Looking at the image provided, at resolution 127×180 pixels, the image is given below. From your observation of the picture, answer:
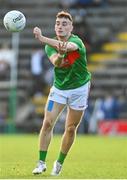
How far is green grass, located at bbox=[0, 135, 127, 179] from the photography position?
1388cm

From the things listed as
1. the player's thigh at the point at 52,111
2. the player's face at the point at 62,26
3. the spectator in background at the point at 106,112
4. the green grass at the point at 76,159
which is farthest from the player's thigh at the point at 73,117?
the spectator in background at the point at 106,112

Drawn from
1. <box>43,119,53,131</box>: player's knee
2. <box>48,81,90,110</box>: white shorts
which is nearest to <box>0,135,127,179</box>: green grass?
<box>43,119,53,131</box>: player's knee

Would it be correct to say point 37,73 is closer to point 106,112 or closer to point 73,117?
point 106,112

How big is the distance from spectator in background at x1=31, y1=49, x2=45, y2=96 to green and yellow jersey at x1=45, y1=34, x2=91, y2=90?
1891cm

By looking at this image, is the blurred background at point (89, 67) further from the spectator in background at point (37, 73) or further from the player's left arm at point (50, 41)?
the player's left arm at point (50, 41)

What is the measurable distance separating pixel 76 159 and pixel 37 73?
14.3 meters

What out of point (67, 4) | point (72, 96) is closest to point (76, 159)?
point (72, 96)

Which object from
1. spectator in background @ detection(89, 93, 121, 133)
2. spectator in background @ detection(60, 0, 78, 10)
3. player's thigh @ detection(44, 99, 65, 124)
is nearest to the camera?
player's thigh @ detection(44, 99, 65, 124)

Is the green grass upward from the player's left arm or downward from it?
downward

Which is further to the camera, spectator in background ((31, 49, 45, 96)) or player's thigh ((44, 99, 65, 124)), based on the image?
spectator in background ((31, 49, 45, 96))

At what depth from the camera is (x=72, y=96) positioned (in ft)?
45.4

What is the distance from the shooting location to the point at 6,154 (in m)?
20.5

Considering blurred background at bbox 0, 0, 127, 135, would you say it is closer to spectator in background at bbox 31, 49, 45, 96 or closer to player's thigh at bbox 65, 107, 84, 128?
spectator in background at bbox 31, 49, 45, 96

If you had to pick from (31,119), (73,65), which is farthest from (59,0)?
(73,65)
